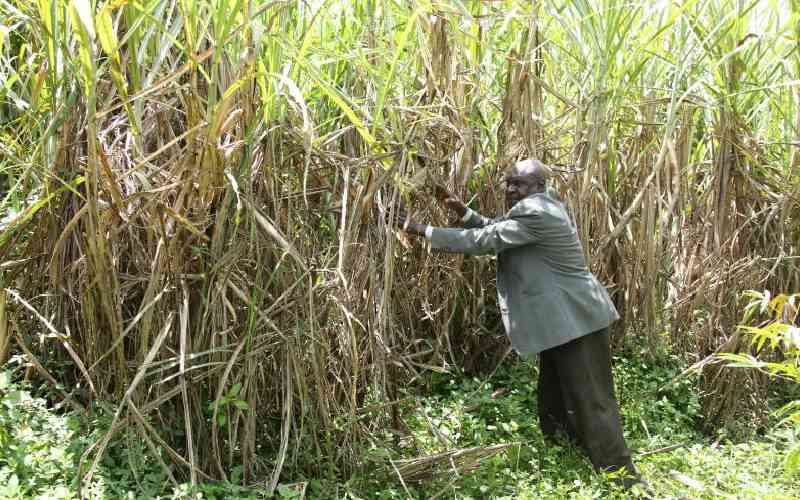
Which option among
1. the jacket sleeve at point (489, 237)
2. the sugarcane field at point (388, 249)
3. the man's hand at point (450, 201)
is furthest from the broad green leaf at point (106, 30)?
the man's hand at point (450, 201)

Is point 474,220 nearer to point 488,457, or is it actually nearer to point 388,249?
point 388,249

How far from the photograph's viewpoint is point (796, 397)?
4453mm

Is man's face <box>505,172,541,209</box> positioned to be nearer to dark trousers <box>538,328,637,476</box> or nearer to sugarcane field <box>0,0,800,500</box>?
sugarcane field <box>0,0,800,500</box>

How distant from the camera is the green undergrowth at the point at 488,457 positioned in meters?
2.65

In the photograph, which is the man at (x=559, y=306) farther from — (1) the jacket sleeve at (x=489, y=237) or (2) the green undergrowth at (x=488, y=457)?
(2) the green undergrowth at (x=488, y=457)

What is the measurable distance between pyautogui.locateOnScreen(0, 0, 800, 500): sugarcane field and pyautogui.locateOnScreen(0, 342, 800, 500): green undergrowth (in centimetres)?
1

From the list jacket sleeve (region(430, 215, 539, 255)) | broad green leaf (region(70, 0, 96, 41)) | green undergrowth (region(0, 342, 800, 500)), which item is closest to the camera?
broad green leaf (region(70, 0, 96, 41))

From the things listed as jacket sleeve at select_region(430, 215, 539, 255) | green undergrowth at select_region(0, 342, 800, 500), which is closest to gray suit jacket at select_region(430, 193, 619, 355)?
jacket sleeve at select_region(430, 215, 539, 255)

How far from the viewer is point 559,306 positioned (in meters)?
3.42

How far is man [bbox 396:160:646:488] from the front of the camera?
11.2 ft

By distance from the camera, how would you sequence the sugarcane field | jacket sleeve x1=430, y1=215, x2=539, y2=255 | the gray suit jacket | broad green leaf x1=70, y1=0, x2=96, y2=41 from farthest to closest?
the gray suit jacket
jacket sleeve x1=430, y1=215, x2=539, y2=255
the sugarcane field
broad green leaf x1=70, y1=0, x2=96, y2=41

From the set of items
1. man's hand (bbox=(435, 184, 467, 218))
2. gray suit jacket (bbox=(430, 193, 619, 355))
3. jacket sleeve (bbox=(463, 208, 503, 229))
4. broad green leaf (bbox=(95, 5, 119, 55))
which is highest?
broad green leaf (bbox=(95, 5, 119, 55))

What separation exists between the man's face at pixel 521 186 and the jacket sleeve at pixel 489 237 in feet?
0.40

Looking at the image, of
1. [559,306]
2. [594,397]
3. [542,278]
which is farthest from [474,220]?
[594,397]
